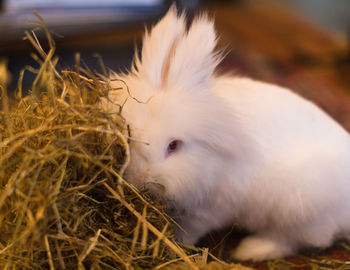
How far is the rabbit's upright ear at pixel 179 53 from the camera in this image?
128 centimetres

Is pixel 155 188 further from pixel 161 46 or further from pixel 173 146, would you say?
pixel 161 46

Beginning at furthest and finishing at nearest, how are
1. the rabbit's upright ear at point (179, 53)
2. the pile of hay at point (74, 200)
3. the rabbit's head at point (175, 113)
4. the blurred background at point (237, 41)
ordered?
the blurred background at point (237, 41), the rabbit's upright ear at point (179, 53), the rabbit's head at point (175, 113), the pile of hay at point (74, 200)

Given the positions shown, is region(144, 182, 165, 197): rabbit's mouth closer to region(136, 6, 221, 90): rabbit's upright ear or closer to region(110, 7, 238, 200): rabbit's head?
region(110, 7, 238, 200): rabbit's head

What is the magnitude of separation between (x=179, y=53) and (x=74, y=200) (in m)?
0.59

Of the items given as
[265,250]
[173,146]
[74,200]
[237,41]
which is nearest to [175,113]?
[173,146]

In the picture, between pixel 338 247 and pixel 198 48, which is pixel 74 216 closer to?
pixel 198 48

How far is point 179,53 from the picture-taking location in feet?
4.21

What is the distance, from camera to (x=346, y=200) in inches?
58.7

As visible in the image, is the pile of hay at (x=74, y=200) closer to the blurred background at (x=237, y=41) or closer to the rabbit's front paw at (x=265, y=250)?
the rabbit's front paw at (x=265, y=250)

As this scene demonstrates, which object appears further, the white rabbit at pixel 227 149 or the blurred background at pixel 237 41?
the blurred background at pixel 237 41

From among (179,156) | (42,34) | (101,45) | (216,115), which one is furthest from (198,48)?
(101,45)

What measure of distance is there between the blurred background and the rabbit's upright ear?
2.99 ft

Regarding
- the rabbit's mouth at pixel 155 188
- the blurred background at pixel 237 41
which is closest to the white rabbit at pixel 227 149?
the rabbit's mouth at pixel 155 188

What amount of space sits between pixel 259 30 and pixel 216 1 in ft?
7.43
